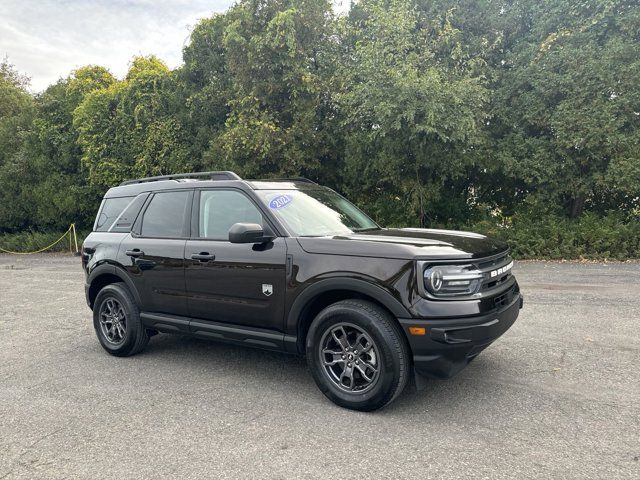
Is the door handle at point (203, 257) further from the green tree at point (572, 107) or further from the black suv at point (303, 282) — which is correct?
the green tree at point (572, 107)

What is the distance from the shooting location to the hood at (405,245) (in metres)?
3.54

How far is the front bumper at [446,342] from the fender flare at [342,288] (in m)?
0.11

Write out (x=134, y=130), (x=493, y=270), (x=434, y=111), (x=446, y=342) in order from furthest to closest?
(x=134, y=130), (x=434, y=111), (x=493, y=270), (x=446, y=342)

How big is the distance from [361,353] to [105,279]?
3.37 meters

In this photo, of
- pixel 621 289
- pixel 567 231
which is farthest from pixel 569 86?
pixel 621 289

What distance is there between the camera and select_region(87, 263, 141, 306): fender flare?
16.7 feet

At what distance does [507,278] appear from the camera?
4.17m

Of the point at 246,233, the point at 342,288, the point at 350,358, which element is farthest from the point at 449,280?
the point at 246,233

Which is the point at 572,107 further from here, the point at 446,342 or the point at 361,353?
the point at 361,353

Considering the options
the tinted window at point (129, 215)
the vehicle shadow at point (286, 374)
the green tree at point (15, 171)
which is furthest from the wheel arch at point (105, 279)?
the green tree at point (15, 171)

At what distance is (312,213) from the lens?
452 centimetres

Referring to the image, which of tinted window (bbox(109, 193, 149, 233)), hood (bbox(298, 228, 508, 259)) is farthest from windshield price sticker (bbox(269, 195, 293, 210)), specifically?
tinted window (bbox(109, 193, 149, 233))

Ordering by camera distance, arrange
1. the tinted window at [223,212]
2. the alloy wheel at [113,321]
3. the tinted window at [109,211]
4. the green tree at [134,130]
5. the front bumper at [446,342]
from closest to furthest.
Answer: the front bumper at [446,342], the tinted window at [223,212], the alloy wheel at [113,321], the tinted window at [109,211], the green tree at [134,130]

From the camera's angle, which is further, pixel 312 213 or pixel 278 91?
pixel 278 91
